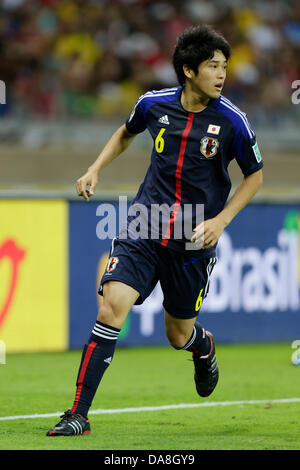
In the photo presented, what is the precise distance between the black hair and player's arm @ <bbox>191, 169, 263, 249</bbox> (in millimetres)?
730

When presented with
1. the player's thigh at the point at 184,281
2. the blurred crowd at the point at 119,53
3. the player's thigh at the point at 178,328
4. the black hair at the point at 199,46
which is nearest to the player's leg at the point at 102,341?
the player's thigh at the point at 184,281

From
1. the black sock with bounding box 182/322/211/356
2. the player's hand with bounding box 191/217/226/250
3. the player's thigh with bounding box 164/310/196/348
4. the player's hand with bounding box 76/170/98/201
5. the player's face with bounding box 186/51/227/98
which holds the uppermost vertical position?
the player's face with bounding box 186/51/227/98

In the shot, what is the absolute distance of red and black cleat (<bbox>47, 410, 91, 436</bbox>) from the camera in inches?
203

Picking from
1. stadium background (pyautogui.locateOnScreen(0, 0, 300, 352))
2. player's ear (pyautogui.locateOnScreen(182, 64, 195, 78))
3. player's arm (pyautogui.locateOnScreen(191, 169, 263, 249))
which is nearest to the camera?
player's arm (pyautogui.locateOnScreen(191, 169, 263, 249))

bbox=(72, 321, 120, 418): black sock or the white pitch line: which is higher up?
bbox=(72, 321, 120, 418): black sock

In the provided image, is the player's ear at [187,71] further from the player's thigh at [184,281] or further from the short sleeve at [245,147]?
the player's thigh at [184,281]

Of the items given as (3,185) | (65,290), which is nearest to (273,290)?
(65,290)

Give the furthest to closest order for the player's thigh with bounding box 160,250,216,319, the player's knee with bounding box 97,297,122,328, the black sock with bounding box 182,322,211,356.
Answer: the black sock with bounding box 182,322,211,356
the player's thigh with bounding box 160,250,216,319
the player's knee with bounding box 97,297,122,328

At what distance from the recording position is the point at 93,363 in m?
5.35

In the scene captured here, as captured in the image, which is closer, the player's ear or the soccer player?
the soccer player

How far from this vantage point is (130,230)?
5.70 meters

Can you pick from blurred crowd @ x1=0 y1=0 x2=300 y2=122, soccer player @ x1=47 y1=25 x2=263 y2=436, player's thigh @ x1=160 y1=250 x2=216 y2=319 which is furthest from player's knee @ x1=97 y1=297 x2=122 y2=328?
blurred crowd @ x1=0 y1=0 x2=300 y2=122

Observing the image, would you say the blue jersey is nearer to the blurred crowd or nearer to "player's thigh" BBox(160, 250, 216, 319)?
"player's thigh" BBox(160, 250, 216, 319)

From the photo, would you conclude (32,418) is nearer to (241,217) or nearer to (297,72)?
(241,217)
